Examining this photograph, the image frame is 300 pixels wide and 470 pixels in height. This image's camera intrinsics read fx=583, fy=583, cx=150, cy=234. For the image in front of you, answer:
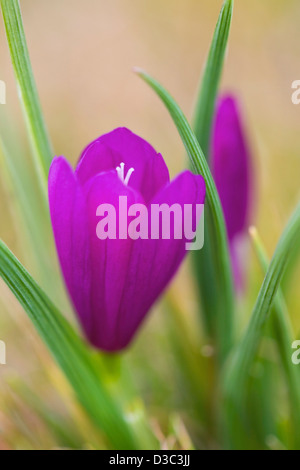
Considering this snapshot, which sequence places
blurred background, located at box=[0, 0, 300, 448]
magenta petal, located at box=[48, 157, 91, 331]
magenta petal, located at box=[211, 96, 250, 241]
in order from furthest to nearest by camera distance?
blurred background, located at box=[0, 0, 300, 448] < magenta petal, located at box=[211, 96, 250, 241] < magenta petal, located at box=[48, 157, 91, 331]

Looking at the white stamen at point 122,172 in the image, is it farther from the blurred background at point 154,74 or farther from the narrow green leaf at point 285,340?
the blurred background at point 154,74

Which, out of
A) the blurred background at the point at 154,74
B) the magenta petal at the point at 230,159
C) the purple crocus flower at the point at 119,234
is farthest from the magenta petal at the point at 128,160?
the blurred background at the point at 154,74

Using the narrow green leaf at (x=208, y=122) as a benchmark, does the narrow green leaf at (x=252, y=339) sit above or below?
below

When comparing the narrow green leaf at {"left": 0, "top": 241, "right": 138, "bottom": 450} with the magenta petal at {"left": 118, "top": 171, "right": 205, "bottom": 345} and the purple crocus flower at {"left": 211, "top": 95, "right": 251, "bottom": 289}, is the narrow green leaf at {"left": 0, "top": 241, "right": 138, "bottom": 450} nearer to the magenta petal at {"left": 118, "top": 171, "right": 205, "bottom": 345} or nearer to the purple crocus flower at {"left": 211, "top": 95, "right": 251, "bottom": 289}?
the magenta petal at {"left": 118, "top": 171, "right": 205, "bottom": 345}

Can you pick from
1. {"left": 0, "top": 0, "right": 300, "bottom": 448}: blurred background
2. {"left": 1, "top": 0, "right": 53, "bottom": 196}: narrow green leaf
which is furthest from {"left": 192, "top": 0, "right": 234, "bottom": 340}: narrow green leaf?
{"left": 0, "top": 0, "right": 300, "bottom": 448}: blurred background

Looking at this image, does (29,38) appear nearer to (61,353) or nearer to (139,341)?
(139,341)
